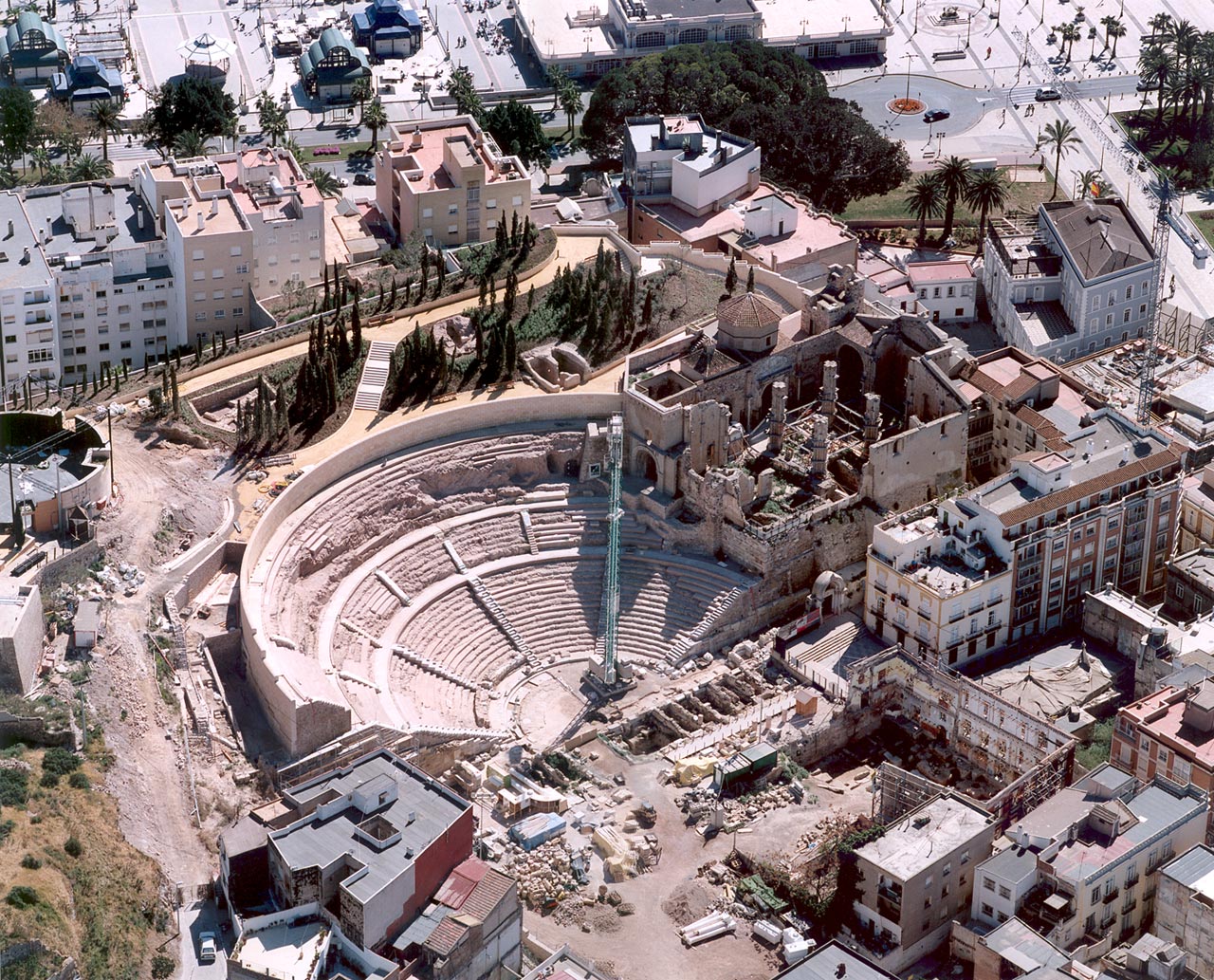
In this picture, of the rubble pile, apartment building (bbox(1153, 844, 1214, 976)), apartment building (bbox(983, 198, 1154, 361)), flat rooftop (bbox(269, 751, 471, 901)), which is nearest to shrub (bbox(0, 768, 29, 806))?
flat rooftop (bbox(269, 751, 471, 901))

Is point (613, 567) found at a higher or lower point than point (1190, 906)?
higher

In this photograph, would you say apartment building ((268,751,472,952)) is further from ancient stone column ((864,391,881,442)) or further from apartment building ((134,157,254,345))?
apartment building ((134,157,254,345))

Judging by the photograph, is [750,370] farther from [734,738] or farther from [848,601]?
[734,738]

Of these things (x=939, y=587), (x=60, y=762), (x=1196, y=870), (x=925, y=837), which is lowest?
(x=925, y=837)

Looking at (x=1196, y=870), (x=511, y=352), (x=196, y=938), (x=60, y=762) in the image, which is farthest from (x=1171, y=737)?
(x=60, y=762)

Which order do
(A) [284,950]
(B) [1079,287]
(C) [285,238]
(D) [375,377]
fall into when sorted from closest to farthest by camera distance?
(A) [284,950], (D) [375,377], (B) [1079,287], (C) [285,238]

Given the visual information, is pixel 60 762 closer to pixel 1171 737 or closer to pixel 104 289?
pixel 104 289
